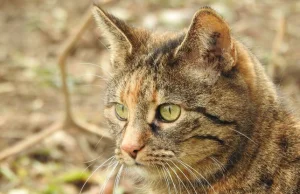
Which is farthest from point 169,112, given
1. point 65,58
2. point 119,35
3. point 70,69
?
point 70,69

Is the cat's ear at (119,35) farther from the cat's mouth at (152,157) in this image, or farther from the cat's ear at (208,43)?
the cat's mouth at (152,157)

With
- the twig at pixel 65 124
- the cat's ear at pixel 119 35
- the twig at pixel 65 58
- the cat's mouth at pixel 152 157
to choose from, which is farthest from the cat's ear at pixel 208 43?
the twig at pixel 65 58

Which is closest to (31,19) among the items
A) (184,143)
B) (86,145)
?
(86,145)

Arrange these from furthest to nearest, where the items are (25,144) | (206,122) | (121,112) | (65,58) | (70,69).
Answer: (70,69)
(65,58)
(25,144)
(121,112)
(206,122)

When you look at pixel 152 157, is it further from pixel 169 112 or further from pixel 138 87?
pixel 138 87

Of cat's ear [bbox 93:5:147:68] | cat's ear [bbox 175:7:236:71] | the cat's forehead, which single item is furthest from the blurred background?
cat's ear [bbox 175:7:236:71]

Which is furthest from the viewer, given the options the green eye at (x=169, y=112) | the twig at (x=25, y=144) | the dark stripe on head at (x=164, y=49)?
the twig at (x=25, y=144)

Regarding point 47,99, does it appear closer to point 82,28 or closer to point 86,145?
point 86,145
